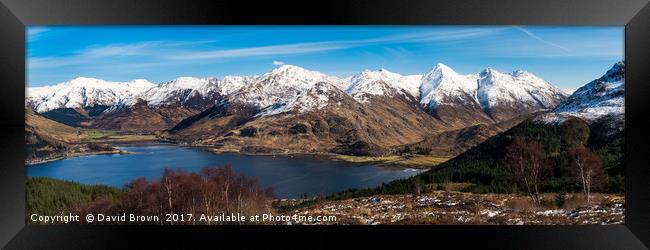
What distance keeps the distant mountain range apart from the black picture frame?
16.0 inches

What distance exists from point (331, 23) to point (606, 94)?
10.9ft

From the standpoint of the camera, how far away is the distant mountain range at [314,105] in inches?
206

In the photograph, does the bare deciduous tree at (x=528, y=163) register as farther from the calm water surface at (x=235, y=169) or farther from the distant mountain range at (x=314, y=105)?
the calm water surface at (x=235, y=169)

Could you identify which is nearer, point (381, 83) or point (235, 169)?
point (381, 83)

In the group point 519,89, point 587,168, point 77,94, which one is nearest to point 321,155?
point 519,89

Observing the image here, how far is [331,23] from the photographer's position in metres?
4.64

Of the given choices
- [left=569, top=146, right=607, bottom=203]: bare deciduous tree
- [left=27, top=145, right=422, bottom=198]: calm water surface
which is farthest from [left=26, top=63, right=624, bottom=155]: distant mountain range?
[left=569, top=146, right=607, bottom=203]: bare deciduous tree

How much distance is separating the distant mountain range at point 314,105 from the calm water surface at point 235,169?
→ 21 centimetres

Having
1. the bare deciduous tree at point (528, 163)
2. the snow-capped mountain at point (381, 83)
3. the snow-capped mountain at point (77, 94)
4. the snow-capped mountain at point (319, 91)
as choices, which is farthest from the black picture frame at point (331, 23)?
the snow-capped mountain at point (381, 83)

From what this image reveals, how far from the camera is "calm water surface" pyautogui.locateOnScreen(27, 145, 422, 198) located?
5.29m

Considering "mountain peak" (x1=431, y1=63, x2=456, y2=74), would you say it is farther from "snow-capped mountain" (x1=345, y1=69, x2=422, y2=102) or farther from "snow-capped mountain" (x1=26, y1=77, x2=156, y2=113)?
"snow-capped mountain" (x1=26, y1=77, x2=156, y2=113)

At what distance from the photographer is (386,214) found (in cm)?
516

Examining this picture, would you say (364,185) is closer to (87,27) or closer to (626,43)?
(626,43)

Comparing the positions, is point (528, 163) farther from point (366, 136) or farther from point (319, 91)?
point (319, 91)
